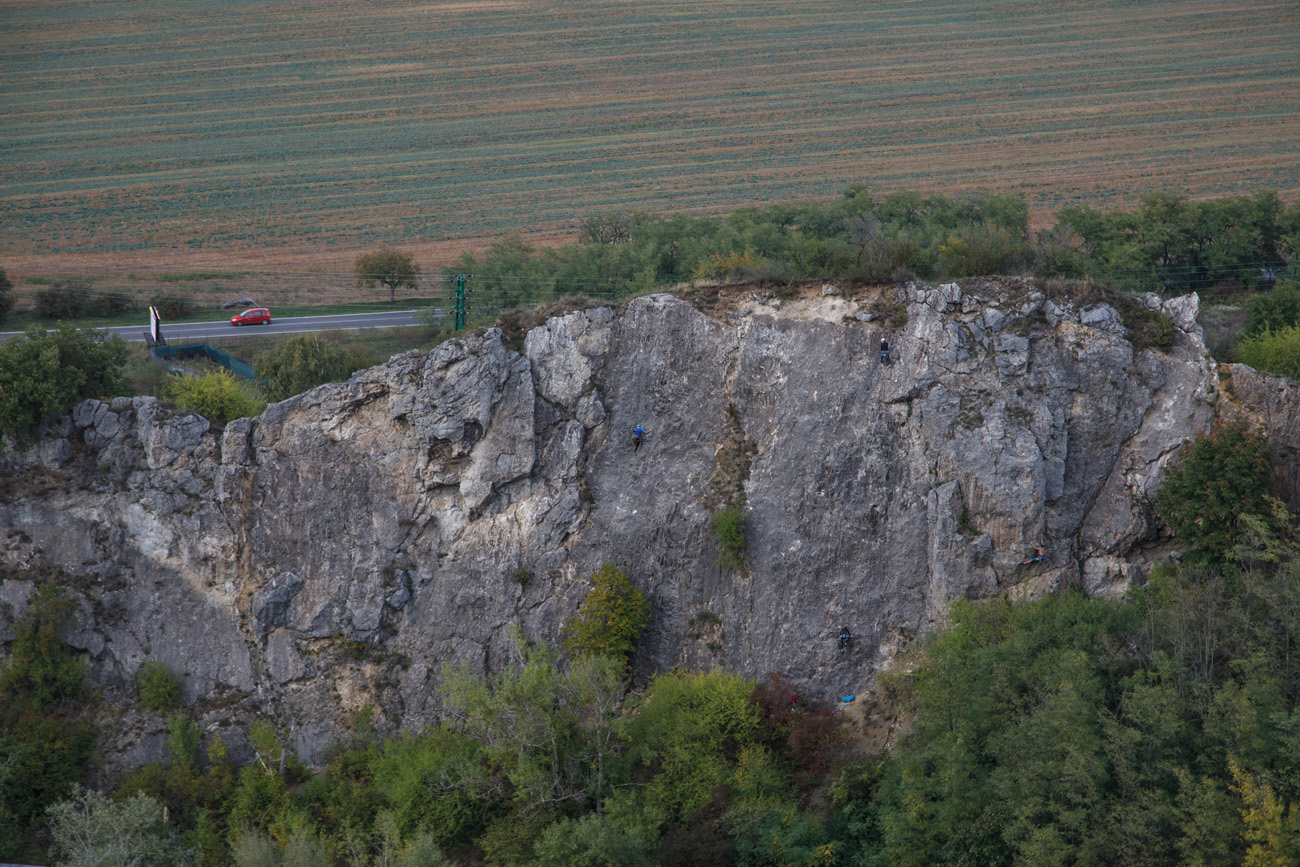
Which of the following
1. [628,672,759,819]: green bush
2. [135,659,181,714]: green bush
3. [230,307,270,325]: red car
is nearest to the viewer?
[628,672,759,819]: green bush

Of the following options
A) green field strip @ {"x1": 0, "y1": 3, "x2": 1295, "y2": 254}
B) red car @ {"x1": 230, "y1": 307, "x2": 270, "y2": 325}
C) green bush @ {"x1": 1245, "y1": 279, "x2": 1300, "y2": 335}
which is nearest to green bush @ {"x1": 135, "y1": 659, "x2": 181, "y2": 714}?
red car @ {"x1": 230, "y1": 307, "x2": 270, "y2": 325}

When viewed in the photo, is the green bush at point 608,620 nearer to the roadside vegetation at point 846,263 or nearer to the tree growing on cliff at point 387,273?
the roadside vegetation at point 846,263

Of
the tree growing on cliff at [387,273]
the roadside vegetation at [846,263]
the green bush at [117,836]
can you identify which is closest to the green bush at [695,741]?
the roadside vegetation at [846,263]


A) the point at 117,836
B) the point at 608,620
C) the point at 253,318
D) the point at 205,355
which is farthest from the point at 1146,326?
the point at 253,318

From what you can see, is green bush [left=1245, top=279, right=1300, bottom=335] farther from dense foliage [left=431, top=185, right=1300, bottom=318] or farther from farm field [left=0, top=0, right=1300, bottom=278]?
farm field [left=0, top=0, right=1300, bottom=278]

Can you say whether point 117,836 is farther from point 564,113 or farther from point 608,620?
point 564,113
